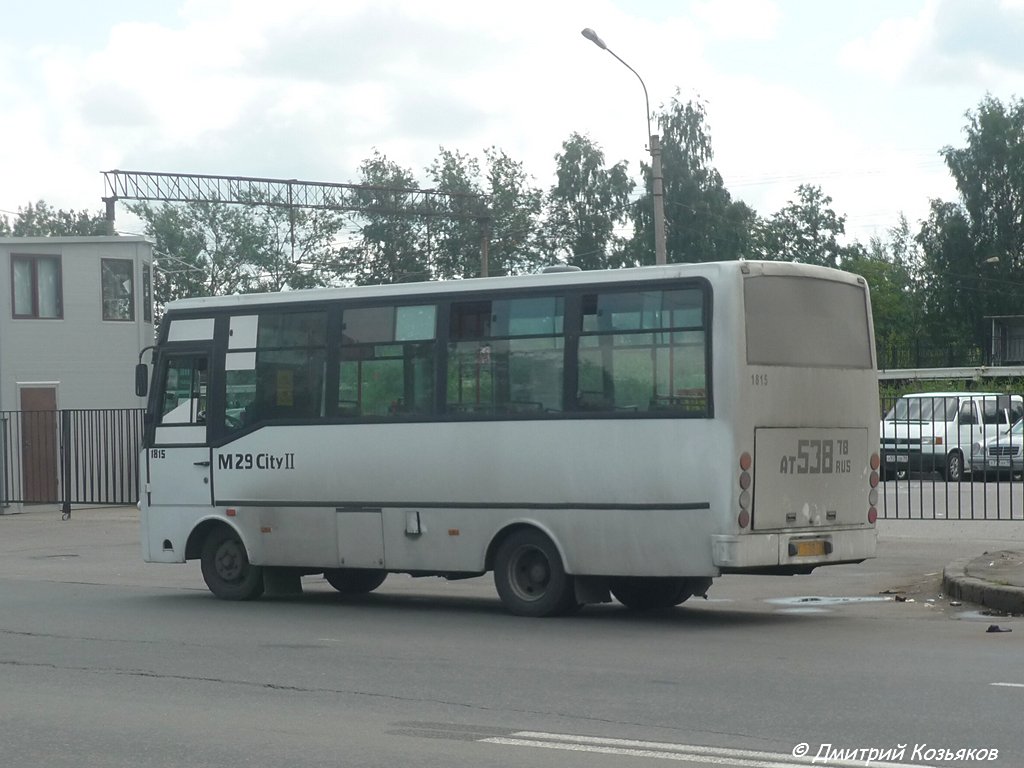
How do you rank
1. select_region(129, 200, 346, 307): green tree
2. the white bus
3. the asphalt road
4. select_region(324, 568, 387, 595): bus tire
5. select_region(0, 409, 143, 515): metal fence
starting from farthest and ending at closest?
select_region(129, 200, 346, 307): green tree → select_region(0, 409, 143, 515): metal fence → select_region(324, 568, 387, 595): bus tire → the white bus → the asphalt road

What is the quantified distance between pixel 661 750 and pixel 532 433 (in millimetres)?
6521

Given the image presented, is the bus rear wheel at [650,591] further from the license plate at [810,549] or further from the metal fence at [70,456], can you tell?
the metal fence at [70,456]

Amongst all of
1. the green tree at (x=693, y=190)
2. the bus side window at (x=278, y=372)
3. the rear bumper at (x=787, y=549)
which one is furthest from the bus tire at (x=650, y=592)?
the green tree at (x=693, y=190)

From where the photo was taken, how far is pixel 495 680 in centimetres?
984

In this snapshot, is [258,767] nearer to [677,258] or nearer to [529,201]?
[677,258]

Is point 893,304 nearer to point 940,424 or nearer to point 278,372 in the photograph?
point 940,424

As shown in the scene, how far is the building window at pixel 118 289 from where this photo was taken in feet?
122

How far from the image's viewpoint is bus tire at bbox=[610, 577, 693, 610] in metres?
Result: 14.3

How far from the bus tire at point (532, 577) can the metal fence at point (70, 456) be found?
56.2 ft

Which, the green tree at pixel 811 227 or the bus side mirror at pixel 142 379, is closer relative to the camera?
the bus side mirror at pixel 142 379

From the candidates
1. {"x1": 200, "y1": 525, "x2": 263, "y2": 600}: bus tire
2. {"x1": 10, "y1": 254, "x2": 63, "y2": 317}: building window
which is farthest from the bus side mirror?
{"x1": 10, "y1": 254, "x2": 63, "y2": 317}: building window

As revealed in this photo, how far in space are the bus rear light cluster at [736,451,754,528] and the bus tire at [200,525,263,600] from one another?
5352 mm

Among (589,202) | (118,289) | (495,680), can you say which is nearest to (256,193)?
(118,289)

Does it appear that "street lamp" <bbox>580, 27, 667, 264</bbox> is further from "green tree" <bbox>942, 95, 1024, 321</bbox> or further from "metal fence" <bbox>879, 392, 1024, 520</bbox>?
"green tree" <bbox>942, 95, 1024, 321</bbox>
